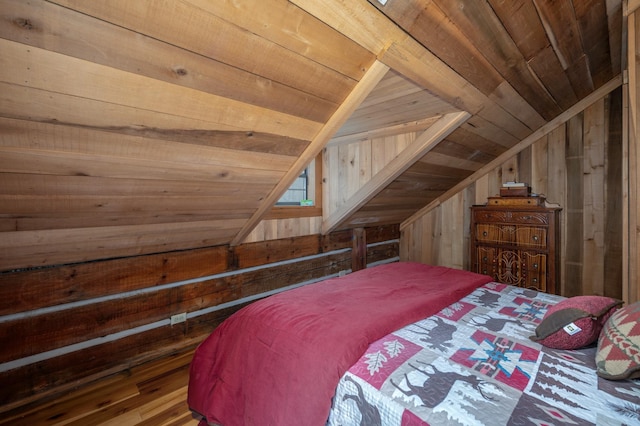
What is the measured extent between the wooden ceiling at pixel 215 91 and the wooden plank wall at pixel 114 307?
15 centimetres

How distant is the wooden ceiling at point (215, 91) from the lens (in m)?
0.89

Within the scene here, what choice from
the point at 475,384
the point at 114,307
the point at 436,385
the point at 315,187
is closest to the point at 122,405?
the point at 114,307

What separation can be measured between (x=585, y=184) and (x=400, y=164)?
1.93m

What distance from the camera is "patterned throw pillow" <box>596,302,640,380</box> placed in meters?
0.93

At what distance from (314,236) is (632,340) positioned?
239cm

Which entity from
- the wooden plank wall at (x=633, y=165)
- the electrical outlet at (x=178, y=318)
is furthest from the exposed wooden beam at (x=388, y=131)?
the electrical outlet at (x=178, y=318)

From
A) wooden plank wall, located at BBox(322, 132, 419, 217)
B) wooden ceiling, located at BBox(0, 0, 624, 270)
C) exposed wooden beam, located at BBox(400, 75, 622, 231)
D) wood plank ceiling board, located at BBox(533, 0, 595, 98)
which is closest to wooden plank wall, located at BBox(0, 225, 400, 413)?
wooden ceiling, located at BBox(0, 0, 624, 270)

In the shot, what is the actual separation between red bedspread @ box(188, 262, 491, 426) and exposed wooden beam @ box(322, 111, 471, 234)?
1007 millimetres

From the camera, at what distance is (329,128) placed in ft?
5.26

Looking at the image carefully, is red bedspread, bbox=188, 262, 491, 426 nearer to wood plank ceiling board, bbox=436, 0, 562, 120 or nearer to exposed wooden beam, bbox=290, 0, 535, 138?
exposed wooden beam, bbox=290, 0, 535, 138

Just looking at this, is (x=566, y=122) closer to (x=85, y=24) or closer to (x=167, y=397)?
(x=85, y=24)

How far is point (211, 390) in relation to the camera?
1.46 metres

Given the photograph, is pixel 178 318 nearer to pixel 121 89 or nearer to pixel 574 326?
pixel 121 89

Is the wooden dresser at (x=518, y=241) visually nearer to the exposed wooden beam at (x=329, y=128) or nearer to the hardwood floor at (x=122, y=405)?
the exposed wooden beam at (x=329, y=128)
